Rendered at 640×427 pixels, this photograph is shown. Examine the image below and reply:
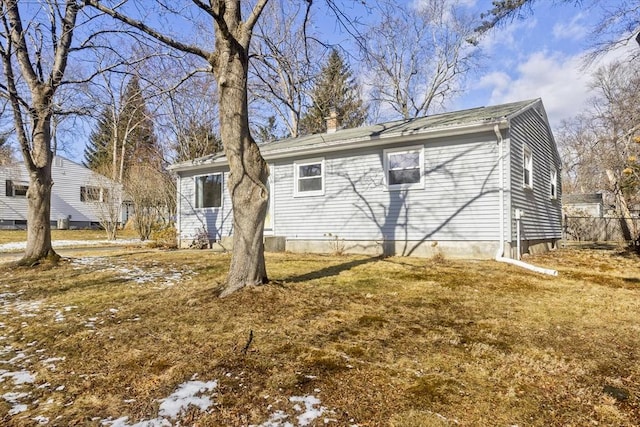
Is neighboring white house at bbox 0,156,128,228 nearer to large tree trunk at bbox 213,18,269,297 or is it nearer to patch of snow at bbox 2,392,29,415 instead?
large tree trunk at bbox 213,18,269,297

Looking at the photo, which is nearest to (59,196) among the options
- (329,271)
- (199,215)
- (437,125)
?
(199,215)

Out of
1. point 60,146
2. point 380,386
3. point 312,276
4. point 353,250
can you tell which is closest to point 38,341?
point 380,386

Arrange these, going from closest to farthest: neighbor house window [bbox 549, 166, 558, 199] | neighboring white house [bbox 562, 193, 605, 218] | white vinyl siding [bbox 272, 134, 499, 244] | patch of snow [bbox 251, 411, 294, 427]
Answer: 1. patch of snow [bbox 251, 411, 294, 427]
2. white vinyl siding [bbox 272, 134, 499, 244]
3. neighbor house window [bbox 549, 166, 558, 199]
4. neighboring white house [bbox 562, 193, 605, 218]

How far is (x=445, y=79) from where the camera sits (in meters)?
23.8

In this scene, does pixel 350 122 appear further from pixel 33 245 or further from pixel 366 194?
pixel 33 245

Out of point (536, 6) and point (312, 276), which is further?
point (536, 6)

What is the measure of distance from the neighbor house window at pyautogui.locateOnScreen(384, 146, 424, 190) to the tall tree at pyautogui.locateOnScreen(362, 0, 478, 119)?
14.9 metres

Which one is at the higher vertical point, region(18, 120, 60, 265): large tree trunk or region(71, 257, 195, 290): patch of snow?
region(18, 120, 60, 265): large tree trunk

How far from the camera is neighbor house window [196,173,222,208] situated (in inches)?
508

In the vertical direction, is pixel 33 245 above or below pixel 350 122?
below

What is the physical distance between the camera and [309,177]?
11008 millimetres

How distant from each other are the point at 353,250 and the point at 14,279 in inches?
287

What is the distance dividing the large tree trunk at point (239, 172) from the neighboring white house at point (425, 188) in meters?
5.33

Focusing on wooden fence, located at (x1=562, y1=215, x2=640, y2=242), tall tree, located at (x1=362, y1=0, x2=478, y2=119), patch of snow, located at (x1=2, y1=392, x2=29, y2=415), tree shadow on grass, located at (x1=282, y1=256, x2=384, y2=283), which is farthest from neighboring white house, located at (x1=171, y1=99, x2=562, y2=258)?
tall tree, located at (x1=362, y1=0, x2=478, y2=119)
